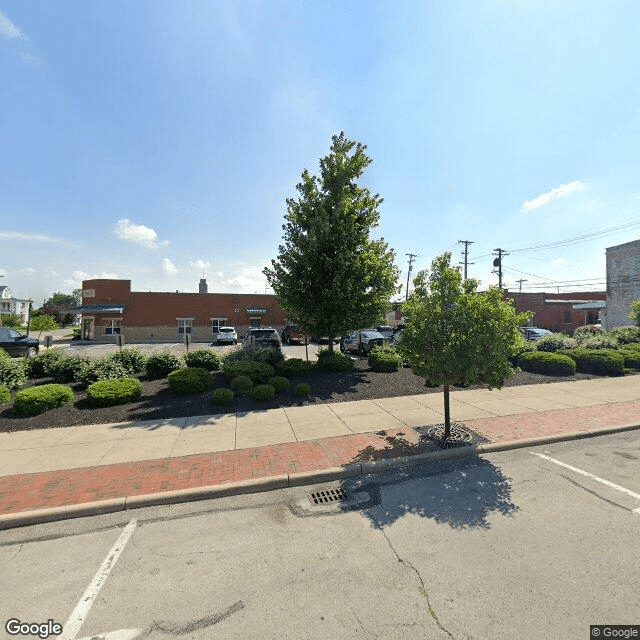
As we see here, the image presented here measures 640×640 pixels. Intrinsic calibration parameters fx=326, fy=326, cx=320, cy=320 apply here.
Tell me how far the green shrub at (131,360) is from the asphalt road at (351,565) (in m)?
7.71

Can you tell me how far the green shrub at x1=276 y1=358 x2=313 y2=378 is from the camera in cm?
1132

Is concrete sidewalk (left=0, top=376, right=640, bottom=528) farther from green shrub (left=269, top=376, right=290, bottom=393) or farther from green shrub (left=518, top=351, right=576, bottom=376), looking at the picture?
green shrub (left=518, top=351, right=576, bottom=376)

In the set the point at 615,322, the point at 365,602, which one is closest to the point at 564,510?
the point at 365,602

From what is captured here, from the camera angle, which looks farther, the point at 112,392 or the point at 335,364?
the point at 335,364

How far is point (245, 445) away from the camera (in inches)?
251

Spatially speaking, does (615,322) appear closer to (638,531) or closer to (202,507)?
(638,531)

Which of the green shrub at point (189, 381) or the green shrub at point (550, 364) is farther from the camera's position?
the green shrub at point (550, 364)

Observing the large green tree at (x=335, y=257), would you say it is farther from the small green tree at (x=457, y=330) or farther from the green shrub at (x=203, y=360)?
the small green tree at (x=457, y=330)

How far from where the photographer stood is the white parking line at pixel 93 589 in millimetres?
2693

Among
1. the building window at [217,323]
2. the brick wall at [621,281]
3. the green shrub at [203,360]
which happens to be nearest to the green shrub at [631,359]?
the green shrub at [203,360]

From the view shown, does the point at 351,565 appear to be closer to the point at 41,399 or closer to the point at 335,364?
the point at 41,399

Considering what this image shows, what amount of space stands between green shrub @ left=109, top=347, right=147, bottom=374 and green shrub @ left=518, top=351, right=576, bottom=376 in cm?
1506

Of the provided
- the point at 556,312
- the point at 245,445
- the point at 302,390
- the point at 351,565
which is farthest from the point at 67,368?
the point at 556,312

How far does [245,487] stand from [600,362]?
14769mm
